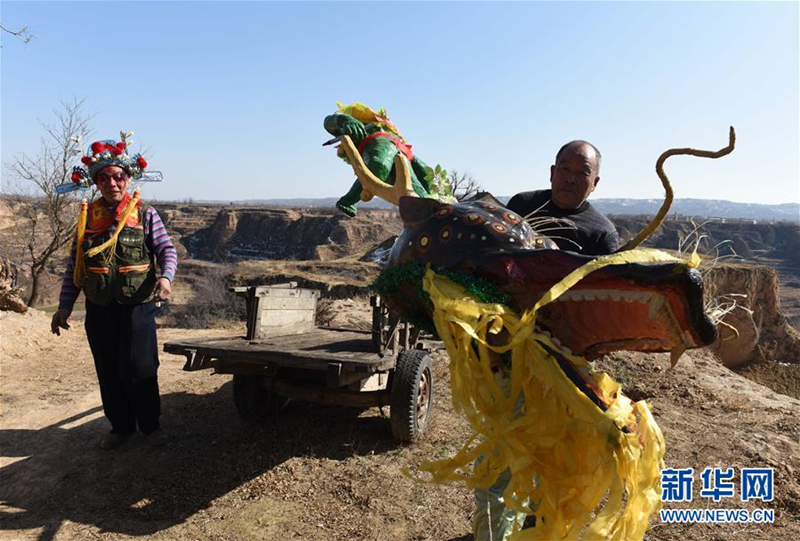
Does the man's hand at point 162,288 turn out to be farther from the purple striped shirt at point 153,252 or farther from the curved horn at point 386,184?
Result: the curved horn at point 386,184

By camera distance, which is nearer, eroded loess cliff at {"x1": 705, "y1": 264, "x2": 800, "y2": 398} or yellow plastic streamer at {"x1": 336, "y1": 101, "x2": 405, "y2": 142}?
yellow plastic streamer at {"x1": 336, "y1": 101, "x2": 405, "y2": 142}

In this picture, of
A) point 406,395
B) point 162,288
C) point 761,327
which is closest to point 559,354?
point 406,395

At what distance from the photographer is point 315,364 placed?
12.4 ft

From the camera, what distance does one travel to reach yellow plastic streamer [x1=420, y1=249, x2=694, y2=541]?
3.90 feet

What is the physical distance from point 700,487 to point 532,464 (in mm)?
3235

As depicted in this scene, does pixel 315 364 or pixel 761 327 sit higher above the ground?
pixel 315 364

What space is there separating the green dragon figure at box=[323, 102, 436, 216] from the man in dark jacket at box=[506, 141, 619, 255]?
55 cm

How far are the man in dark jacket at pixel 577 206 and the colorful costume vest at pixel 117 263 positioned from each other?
3.05 meters

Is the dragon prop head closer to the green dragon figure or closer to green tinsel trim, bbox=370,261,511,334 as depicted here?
green tinsel trim, bbox=370,261,511,334

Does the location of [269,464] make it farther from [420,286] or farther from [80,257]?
[420,286]

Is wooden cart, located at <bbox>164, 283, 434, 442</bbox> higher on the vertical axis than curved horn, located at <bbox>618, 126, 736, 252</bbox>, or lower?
lower

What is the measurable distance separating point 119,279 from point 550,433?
3.43 metres

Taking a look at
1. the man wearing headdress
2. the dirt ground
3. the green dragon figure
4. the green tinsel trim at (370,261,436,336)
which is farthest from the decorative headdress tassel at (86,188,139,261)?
the green tinsel trim at (370,261,436,336)

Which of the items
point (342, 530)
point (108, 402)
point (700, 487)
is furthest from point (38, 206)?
point (700, 487)
